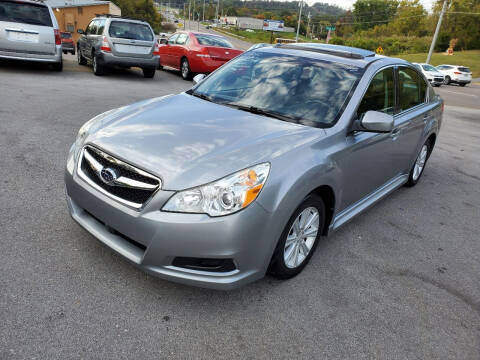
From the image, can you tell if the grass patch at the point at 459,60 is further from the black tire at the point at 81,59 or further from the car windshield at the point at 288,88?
the car windshield at the point at 288,88

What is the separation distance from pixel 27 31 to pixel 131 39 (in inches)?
106

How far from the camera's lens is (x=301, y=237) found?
2979 millimetres

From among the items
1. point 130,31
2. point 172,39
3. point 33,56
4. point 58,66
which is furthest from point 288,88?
point 172,39

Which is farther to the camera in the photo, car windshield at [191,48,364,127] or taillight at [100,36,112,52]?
taillight at [100,36,112,52]

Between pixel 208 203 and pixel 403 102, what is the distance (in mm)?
2920

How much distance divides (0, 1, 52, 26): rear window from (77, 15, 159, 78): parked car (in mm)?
1511

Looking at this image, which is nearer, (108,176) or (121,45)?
(108,176)

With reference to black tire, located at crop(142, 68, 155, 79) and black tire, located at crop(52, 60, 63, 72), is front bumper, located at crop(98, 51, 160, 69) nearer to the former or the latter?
black tire, located at crop(142, 68, 155, 79)

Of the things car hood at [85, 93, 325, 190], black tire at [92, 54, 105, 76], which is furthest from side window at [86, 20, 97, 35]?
car hood at [85, 93, 325, 190]

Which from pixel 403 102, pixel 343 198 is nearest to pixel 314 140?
pixel 343 198

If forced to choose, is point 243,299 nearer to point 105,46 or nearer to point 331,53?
point 331,53

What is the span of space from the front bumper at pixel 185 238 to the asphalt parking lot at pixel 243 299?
0.31 metres

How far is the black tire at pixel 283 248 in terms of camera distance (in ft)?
8.78

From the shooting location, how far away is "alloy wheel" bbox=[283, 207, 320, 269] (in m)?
2.85
